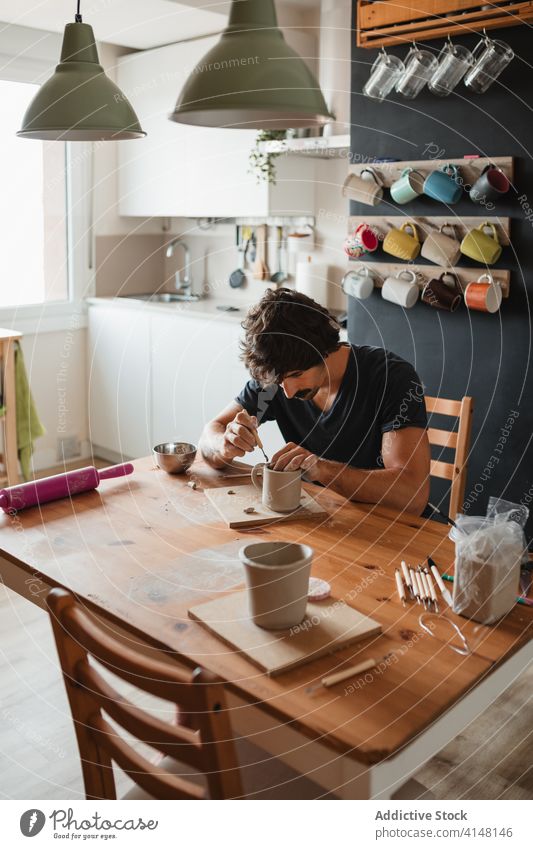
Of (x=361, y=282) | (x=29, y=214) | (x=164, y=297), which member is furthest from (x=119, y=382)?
(x=361, y=282)

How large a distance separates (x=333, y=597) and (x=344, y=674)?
0.25 m

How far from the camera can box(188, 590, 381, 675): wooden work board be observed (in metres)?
1.22

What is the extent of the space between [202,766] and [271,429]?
2702 millimetres

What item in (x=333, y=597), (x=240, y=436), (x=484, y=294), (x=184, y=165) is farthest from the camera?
(x=184, y=165)

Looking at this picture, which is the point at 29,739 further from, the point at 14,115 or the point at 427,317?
the point at 14,115

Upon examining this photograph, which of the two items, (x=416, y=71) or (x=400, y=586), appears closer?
(x=400, y=586)

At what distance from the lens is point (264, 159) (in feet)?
12.7

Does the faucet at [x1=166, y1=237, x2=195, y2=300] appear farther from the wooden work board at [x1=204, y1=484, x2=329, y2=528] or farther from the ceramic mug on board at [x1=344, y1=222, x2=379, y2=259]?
the wooden work board at [x1=204, y1=484, x2=329, y2=528]

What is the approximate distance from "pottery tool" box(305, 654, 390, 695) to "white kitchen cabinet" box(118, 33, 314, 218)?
2986 mm

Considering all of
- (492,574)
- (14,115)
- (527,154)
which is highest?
(14,115)

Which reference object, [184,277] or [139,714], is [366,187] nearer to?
[184,277]

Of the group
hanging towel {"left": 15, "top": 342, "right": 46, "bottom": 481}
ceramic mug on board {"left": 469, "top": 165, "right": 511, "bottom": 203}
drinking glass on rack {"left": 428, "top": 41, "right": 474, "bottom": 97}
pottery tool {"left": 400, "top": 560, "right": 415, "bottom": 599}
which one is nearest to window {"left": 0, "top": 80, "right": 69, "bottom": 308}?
hanging towel {"left": 15, "top": 342, "right": 46, "bottom": 481}
